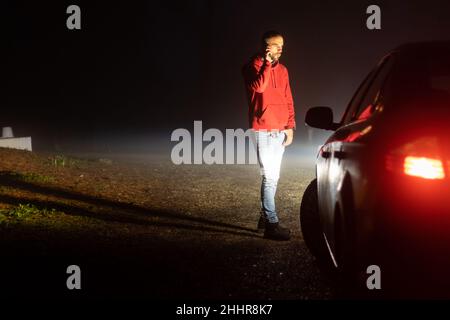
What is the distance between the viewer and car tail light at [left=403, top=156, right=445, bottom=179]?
240cm

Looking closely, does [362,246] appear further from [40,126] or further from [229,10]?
[229,10]

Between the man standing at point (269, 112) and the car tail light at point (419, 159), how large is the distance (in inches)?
142

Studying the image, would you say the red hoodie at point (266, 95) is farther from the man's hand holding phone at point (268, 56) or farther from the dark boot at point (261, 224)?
the dark boot at point (261, 224)

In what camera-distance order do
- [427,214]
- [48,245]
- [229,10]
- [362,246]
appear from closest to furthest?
[427,214], [362,246], [48,245], [229,10]

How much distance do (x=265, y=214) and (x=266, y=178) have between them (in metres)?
0.37

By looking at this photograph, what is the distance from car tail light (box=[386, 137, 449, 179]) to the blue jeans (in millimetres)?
3618

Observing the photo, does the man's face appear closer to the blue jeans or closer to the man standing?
the man standing

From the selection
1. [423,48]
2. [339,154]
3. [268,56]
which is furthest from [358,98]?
[268,56]

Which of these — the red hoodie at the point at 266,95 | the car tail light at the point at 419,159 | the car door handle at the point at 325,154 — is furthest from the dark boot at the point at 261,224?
the car tail light at the point at 419,159

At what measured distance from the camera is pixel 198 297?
3.90m

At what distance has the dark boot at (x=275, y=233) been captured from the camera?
6.02 metres

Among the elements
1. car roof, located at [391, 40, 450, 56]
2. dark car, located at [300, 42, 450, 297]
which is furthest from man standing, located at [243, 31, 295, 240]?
dark car, located at [300, 42, 450, 297]

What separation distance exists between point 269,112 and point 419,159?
3.69 metres
